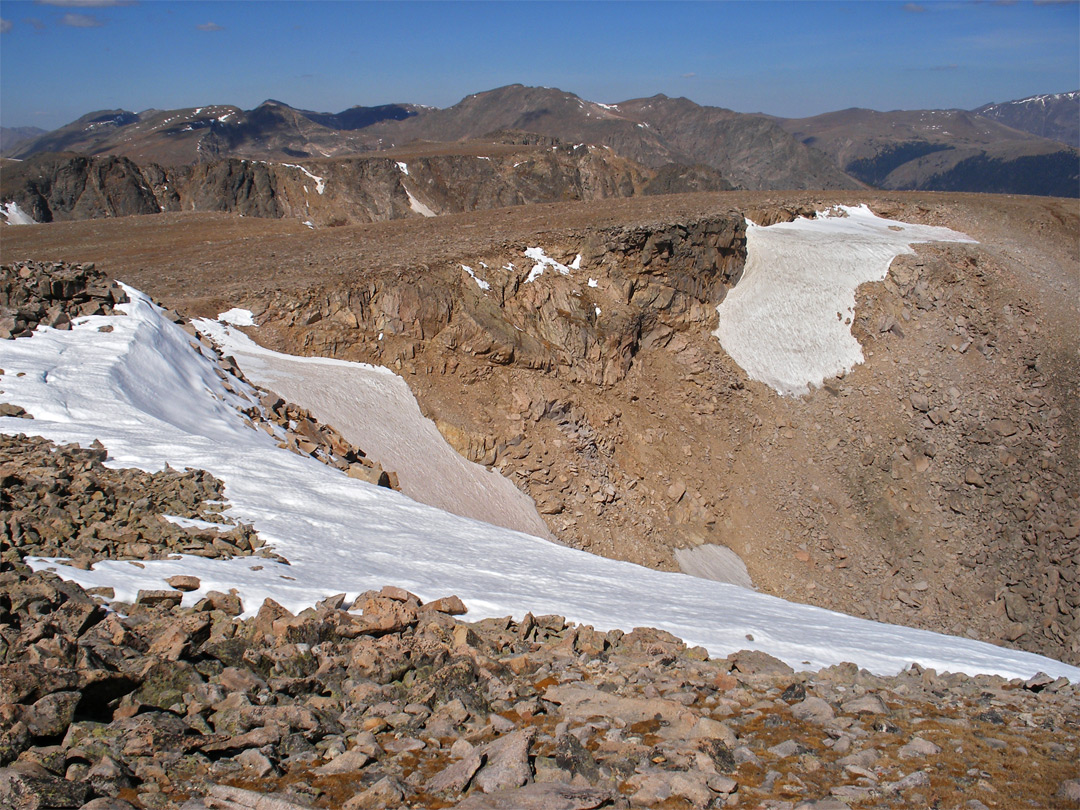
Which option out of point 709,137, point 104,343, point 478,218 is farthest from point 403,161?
point 709,137

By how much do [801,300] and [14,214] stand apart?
72341 millimetres

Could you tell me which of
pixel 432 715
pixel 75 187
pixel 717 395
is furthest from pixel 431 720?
pixel 75 187

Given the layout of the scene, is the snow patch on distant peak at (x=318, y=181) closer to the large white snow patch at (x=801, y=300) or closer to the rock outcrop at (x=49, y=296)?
the large white snow patch at (x=801, y=300)

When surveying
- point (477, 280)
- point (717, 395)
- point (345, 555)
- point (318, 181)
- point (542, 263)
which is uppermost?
point (318, 181)

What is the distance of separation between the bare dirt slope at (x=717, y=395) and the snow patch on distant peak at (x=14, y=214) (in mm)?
49772

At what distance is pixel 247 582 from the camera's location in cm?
816

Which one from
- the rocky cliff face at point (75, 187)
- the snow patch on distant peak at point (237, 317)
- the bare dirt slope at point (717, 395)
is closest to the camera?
the snow patch on distant peak at point (237, 317)

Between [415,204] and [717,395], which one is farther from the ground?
[415,204]

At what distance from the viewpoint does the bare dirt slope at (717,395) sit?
2136 cm

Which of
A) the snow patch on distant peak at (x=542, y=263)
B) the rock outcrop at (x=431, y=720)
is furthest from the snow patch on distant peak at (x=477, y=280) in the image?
the rock outcrop at (x=431, y=720)

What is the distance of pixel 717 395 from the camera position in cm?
2525

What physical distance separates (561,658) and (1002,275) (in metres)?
25.9

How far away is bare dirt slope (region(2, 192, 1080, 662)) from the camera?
70.1 feet

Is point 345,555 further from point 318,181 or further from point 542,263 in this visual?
point 318,181
